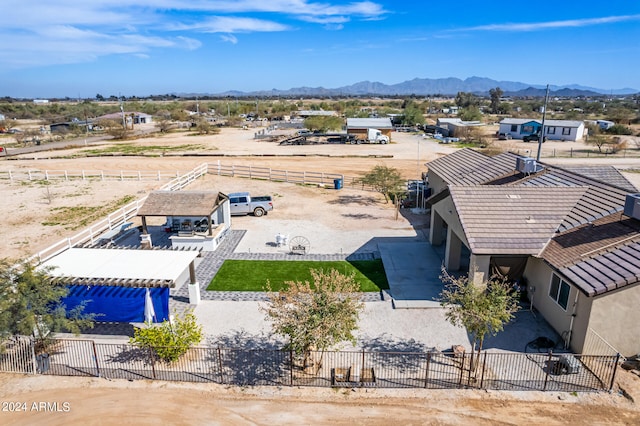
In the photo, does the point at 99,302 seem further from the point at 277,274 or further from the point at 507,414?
the point at 507,414

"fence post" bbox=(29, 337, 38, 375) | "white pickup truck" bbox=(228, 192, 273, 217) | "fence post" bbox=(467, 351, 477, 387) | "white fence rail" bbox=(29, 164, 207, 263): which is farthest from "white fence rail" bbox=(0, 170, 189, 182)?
"fence post" bbox=(467, 351, 477, 387)

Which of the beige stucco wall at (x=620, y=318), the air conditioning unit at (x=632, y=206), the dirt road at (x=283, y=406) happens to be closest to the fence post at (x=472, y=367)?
the dirt road at (x=283, y=406)

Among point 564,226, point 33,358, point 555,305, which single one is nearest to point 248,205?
point 33,358

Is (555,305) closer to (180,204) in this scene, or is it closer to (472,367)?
(472,367)

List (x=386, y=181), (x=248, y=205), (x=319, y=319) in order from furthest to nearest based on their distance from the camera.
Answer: (x=386, y=181)
(x=248, y=205)
(x=319, y=319)

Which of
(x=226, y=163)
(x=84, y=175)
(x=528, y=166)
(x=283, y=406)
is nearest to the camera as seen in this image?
(x=283, y=406)

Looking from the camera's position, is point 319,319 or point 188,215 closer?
point 319,319

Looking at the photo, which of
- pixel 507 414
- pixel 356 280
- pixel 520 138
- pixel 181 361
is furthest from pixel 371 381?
pixel 520 138
